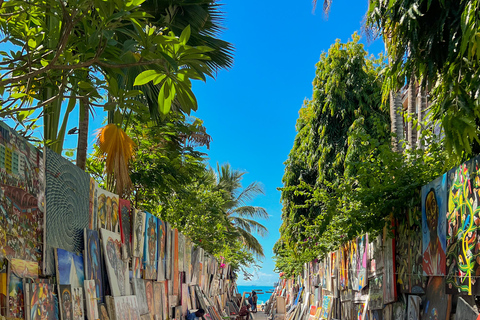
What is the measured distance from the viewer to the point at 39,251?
3.87 meters

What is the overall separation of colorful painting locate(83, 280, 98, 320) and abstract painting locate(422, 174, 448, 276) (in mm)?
3382

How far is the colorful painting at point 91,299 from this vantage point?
179 inches

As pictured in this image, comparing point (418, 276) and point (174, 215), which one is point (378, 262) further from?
point (174, 215)

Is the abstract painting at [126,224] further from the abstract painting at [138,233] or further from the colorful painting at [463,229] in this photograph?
the colorful painting at [463,229]

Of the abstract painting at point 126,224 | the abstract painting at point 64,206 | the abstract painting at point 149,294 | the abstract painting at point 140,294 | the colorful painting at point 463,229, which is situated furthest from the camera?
the abstract painting at point 149,294

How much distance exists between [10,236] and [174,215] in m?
11.9

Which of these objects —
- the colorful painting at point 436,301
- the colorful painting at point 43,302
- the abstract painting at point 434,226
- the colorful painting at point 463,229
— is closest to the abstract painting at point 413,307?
the colorful painting at point 436,301

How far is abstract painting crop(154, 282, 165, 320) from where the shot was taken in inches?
302

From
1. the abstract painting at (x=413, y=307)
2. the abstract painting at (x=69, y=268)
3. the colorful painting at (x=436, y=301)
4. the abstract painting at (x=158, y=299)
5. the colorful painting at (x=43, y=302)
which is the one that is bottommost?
the abstract painting at (x=158, y=299)

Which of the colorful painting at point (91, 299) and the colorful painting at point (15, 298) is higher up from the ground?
the colorful painting at point (15, 298)

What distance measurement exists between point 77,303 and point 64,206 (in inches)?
34.4

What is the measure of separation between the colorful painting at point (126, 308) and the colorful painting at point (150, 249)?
108 centimetres

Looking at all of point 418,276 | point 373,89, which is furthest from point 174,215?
point 418,276

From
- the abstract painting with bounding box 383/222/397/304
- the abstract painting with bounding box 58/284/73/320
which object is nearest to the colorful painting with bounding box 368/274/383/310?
the abstract painting with bounding box 383/222/397/304
